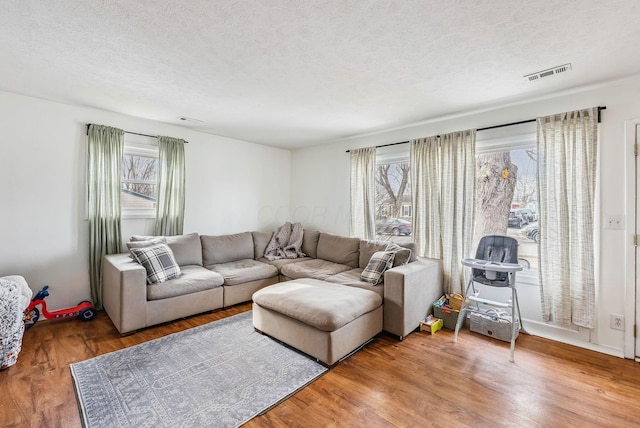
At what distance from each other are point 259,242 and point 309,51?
3.17 meters

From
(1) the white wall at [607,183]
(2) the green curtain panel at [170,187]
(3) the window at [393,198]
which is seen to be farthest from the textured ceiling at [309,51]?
(3) the window at [393,198]

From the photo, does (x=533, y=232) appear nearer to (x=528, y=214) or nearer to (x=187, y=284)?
(x=528, y=214)

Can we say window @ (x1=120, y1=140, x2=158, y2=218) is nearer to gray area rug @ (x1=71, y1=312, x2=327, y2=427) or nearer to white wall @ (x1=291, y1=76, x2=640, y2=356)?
gray area rug @ (x1=71, y1=312, x2=327, y2=427)

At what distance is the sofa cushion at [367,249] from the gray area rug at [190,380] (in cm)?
163

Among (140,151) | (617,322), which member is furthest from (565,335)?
(140,151)

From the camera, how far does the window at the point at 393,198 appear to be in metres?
4.09

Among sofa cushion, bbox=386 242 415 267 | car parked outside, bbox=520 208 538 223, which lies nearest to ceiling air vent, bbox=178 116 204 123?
sofa cushion, bbox=386 242 415 267

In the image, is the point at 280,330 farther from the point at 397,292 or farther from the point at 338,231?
the point at 338,231

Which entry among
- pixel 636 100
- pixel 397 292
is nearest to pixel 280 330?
pixel 397 292

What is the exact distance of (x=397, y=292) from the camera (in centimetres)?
280

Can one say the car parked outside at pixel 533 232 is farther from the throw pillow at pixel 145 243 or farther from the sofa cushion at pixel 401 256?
the throw pillow at pixel 145 243

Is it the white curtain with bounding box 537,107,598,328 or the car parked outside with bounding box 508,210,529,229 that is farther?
the car parked outside with bounding box 508,210,529,229

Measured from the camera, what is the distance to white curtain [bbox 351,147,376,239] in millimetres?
4285

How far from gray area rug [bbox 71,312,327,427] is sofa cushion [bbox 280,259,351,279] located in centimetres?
104
